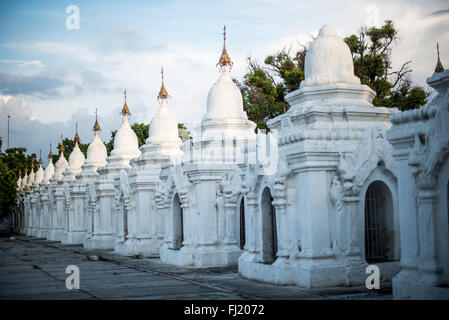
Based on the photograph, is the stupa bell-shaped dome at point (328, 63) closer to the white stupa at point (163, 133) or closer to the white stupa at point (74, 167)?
the white stupa at point (163, 133)

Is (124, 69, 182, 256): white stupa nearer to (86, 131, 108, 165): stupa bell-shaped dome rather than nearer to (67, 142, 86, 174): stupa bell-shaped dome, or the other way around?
(86, 131, 108, 165): stupa bell-shaped dome

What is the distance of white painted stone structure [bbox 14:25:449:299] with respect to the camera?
33.2 ft

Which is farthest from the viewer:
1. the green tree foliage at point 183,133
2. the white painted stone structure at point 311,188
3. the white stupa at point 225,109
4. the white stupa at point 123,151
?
the green tree foliage at point 183,133

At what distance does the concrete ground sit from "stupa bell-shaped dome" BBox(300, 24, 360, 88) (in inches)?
203

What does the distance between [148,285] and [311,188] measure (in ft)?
16.2

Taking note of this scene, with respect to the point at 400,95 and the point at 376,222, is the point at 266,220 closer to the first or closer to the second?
the point at 376,222

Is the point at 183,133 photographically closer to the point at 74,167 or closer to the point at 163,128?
the point at 74,167

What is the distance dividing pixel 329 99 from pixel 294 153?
6.33ft

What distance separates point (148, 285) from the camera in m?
14.7

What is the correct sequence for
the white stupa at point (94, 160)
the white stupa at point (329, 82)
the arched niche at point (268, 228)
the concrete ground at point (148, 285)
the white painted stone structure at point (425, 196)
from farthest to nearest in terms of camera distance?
the white stupa at point (94, 160) < the arched niche at point (268, 228) < the white stupa at point (329, 82) < the concrete ground at point (148, 285) < the white painted stone structure at point (425, 196)

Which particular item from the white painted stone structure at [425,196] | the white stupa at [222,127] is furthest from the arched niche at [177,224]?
the white painted stone structure at [425,196]

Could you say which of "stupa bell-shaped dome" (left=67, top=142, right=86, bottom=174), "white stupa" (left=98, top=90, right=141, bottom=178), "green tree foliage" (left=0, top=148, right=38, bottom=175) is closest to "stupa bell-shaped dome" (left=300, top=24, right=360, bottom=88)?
"white stupa" (left=98, top=90, right=141, bottom=178)

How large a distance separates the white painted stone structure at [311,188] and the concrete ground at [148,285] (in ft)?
2.13

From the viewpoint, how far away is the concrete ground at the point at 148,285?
12.3 m
